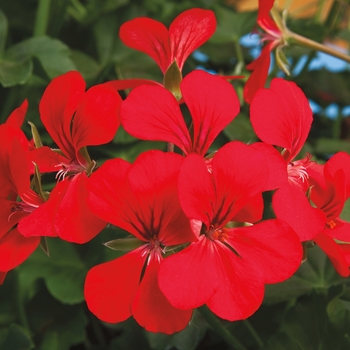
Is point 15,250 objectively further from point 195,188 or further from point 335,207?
point 335,207

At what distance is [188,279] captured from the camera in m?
0.37

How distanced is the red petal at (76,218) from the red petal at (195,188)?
83 mm

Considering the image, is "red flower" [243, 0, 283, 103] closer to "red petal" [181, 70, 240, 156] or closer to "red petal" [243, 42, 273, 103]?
"red petal" [243, 42, 273, 103]

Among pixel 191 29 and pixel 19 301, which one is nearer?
pixel 191 29

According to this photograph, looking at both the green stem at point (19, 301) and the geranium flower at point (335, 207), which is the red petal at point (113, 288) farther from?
the green stem at point (19, 301)

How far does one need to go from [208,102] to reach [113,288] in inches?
7.1

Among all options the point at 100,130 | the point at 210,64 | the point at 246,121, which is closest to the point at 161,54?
the point at 100,130

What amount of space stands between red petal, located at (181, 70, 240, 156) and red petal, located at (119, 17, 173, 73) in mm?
119

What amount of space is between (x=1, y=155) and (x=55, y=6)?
752mm

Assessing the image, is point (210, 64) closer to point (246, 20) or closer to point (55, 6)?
point (246, 20)

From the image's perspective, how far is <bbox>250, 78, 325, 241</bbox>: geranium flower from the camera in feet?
1.37

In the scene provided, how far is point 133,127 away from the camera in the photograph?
41 cm

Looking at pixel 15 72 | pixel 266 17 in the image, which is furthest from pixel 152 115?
pixel 15 72

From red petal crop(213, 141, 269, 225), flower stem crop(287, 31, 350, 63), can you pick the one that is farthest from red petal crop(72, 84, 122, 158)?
flower stem crop(287, 31, 350, 63)
